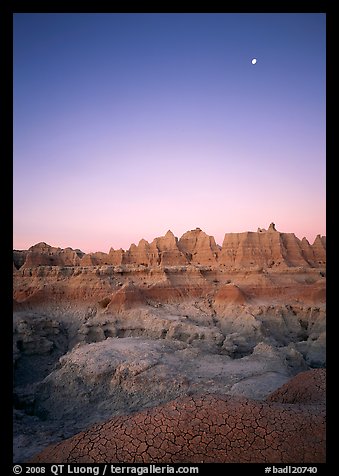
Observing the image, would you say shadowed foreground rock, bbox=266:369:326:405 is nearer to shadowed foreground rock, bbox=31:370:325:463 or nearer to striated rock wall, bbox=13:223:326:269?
shadowed foreground rock, bbox=31:370:325:463

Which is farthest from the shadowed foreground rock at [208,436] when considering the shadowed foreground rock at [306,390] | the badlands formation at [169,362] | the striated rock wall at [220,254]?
the striated rock wall at [220,254]

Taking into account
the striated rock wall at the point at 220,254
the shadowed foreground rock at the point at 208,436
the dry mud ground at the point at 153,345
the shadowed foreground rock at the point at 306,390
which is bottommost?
the dry mud ground at the point at 153,345

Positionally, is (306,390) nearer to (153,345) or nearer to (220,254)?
(153,345)

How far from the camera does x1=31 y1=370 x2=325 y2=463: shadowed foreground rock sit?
13.5 feet

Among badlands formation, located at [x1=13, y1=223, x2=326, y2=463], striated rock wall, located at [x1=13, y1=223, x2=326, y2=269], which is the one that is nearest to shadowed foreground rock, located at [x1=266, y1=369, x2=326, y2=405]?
badlands formation, located at [x1=13, y1=223, x2=326, y2=463]

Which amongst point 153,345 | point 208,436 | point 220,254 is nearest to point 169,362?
point 153,345

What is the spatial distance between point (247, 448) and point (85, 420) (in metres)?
8.16

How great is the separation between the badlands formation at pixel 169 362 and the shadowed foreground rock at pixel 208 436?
17 mm

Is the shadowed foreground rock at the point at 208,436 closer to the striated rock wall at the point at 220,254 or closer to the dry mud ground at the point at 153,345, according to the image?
the dry mud ground at the point at 153,345

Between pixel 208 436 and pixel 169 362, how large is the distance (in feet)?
31.9

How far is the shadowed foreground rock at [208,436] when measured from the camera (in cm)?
413
